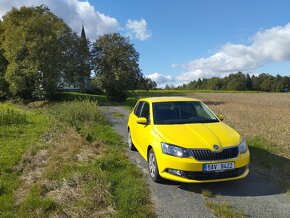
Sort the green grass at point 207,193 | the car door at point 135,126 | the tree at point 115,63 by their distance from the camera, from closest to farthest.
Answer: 1. the green grass at point 207,193
2. the car door at point 135,126
3. the tree at point 115,63

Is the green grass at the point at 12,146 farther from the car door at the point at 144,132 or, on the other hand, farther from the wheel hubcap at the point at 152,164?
the car door at the point at 144,132

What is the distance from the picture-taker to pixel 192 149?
6.18m

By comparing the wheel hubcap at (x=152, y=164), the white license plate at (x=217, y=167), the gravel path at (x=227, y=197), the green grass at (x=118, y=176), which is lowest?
the gravel path at (x=227, y=197)

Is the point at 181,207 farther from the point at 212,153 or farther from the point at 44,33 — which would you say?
the point at 44,33

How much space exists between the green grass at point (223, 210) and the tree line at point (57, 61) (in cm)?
2487

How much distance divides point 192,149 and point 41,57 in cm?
2434

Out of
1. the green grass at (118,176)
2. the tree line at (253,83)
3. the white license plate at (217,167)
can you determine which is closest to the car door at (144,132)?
the green grass at (118,176)

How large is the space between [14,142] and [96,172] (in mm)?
5162

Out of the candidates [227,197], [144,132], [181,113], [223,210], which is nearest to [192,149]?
[227,197]

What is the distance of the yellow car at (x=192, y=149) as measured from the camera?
20.1 feet

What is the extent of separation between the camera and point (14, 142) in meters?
11.1

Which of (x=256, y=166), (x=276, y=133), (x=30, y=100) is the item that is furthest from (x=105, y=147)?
(x=30, y=100)

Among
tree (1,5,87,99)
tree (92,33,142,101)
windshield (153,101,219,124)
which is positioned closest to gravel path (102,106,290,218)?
windshield (153,101,219,124)

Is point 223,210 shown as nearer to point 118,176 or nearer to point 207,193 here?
point 207,193
